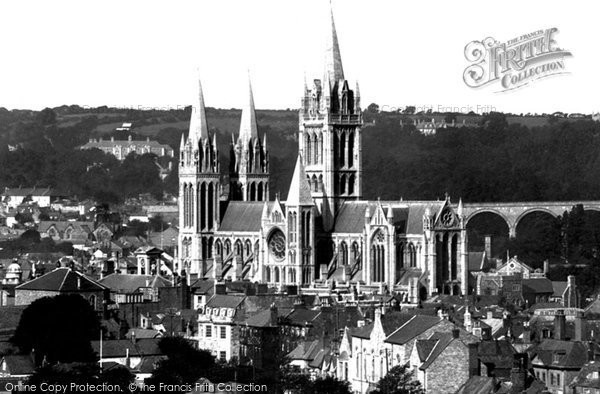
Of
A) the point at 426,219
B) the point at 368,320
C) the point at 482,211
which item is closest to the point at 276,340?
the point at 368,320

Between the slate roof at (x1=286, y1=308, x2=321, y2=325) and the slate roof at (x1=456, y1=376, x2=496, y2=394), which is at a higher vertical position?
the slate roof at (x1=286, y1=308, x2=321, y2=325)

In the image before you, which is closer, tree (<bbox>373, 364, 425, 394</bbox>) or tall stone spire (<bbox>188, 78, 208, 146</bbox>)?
tree (<bbox>373, 364, 425, 394</bbox>)

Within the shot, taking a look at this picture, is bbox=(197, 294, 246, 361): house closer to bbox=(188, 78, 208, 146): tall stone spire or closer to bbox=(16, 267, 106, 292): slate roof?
bbox=(16, 267, 106, 292): slate roof

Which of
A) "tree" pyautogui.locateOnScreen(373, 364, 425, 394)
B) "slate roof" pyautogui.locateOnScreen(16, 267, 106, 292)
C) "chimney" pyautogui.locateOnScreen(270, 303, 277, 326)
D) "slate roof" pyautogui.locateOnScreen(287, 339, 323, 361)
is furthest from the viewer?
"slate roof" pyautogui.locateOnScreen(16, 267, 106, 292)

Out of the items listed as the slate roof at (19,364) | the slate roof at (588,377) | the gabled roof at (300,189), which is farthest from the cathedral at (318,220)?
the slate roof at (588,377)

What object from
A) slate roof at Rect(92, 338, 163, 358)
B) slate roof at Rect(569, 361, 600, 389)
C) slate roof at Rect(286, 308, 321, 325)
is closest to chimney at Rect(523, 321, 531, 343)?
slate roof at Rect(286, 308, 321, 325)

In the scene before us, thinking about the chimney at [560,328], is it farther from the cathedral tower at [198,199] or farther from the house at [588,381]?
the cathedral tower at [198,199]

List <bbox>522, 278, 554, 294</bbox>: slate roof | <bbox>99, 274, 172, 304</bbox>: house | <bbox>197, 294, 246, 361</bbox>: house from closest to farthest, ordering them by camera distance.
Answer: <bbox>197, 294, 246, 361</bbox>: house < <bbox>99, 274, 172, 304</bbox>: house < <bbox>522, 278, 554, 294</bbox>: slate roof

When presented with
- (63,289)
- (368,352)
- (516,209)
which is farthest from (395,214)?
(368,352)
